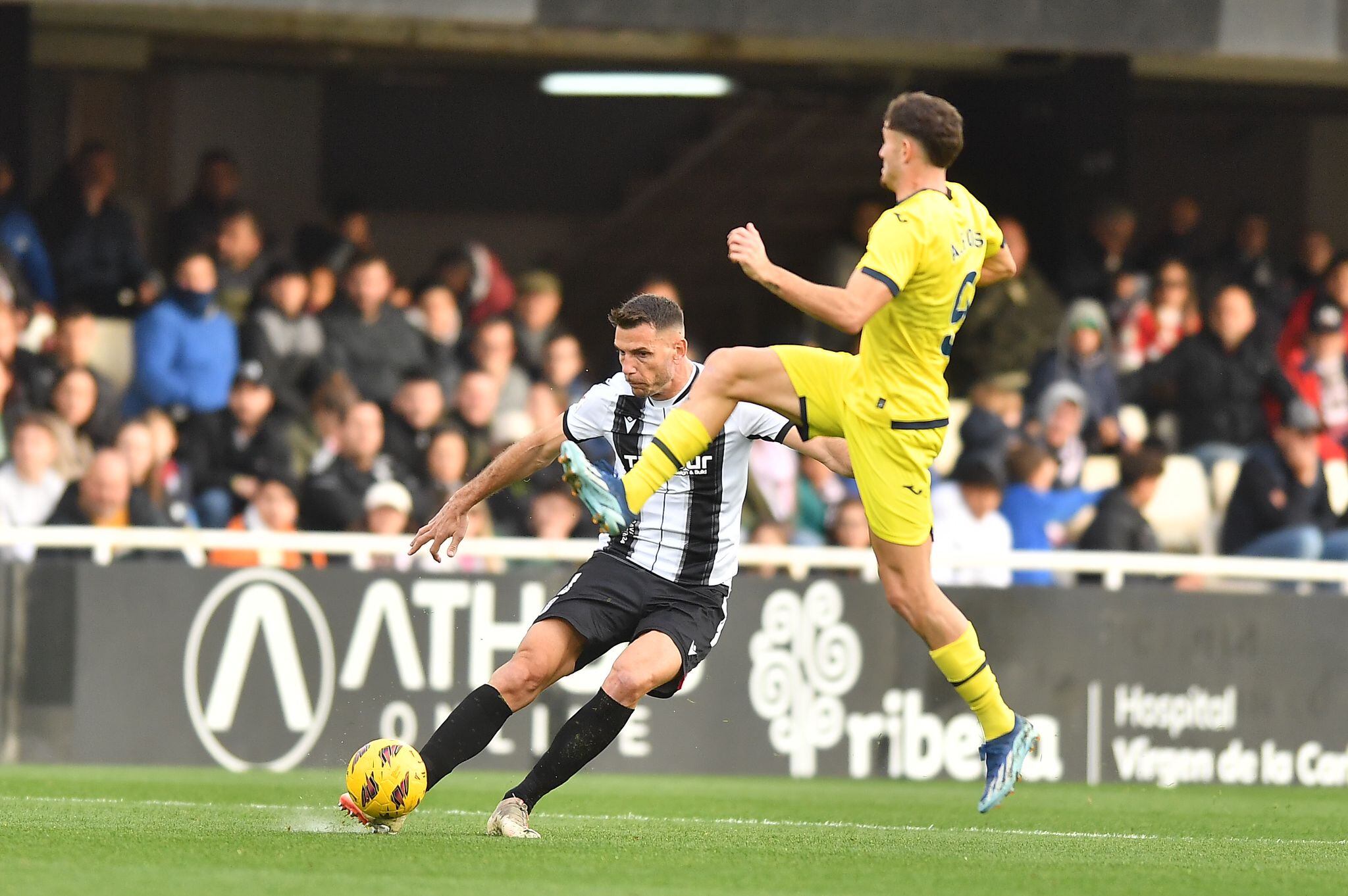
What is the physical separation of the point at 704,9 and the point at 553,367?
95.9 inches

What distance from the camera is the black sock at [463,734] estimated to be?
7.01m

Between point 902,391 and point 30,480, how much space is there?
6.00 m

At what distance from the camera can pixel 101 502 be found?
11477 mm

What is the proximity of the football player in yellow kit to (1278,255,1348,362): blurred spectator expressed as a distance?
849cm

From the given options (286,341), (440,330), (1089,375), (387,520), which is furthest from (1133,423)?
(286,341)

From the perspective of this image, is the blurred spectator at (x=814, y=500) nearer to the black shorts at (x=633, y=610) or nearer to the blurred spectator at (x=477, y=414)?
the blurred spectator at (x=477, y=414)

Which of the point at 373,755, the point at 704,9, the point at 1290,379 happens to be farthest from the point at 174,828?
the point at 1290,379

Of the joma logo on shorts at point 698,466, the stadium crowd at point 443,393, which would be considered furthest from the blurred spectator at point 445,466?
the joma logo on shorts at point 698,466

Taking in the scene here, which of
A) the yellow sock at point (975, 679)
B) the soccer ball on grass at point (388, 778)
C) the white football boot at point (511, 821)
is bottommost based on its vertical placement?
the white football boot at point (511, 821)

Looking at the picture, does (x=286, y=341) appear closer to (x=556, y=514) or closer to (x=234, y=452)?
(x=234, y=452)

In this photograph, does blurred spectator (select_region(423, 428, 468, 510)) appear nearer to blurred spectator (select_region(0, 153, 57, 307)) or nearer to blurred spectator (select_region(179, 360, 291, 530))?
blurred spectator (select_region(179, 360, 291, 530))

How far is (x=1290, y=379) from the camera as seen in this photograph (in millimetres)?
14836

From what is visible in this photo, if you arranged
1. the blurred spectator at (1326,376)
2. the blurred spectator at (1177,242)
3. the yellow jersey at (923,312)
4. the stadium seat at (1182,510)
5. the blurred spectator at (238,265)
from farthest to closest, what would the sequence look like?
the blurred spectator at (1177,242)
the blurred spectator at (1326,376)
the stadium seat at (1182,510)
the blurred spectator at (238,265)
the yellow jersey at (923,312)

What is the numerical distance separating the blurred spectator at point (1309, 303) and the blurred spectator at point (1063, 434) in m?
2.22
